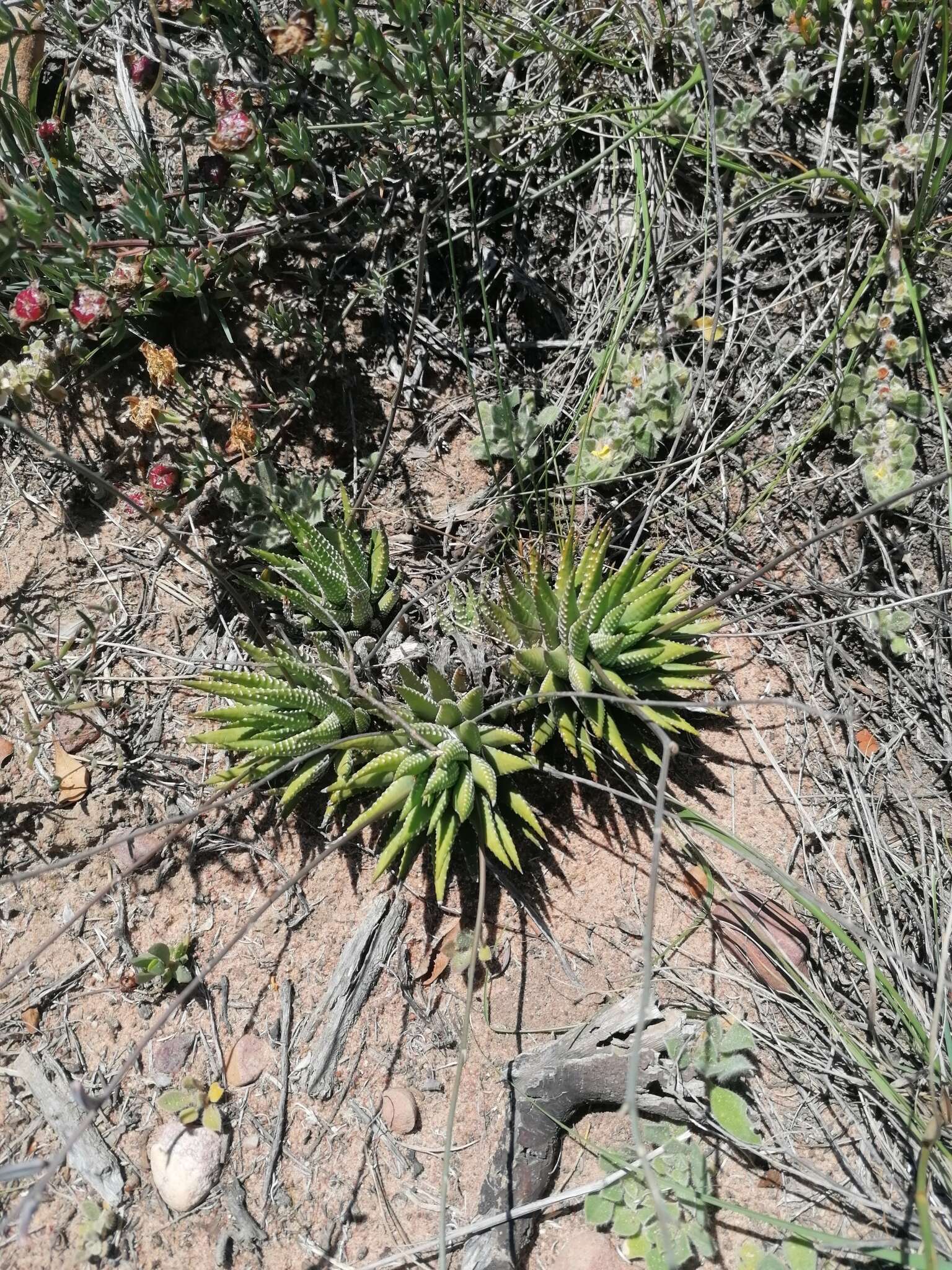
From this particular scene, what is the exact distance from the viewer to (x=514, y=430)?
9.46ft

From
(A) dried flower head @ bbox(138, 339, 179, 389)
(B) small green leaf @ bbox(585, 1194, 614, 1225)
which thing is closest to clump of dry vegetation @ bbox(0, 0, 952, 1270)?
(B) small green leaf @ bbox(585, 1194, 614, 1225)

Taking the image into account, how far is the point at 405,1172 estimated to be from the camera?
98.2 inches

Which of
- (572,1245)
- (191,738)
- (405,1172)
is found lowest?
(572,1245)

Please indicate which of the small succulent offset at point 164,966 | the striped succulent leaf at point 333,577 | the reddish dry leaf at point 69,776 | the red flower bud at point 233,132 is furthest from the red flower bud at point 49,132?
the small succulent offset at point 164,966

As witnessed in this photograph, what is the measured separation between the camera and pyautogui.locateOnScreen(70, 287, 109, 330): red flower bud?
263 cm

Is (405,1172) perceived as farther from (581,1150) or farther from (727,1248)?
(727,1248)

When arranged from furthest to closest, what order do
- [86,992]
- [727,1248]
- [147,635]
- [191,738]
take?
1. [147,635]
2. [86,992]
3. [191,738]
4. [727,1248]

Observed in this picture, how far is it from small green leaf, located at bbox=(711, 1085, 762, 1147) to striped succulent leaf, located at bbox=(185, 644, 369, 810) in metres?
1.43

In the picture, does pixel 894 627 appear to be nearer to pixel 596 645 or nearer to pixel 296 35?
pixel 596 645

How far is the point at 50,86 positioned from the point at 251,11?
2.93ft

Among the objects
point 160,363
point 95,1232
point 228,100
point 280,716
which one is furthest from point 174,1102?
point 228,100

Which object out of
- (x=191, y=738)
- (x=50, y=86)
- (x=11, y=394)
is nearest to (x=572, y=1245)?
(x=191, y=738)

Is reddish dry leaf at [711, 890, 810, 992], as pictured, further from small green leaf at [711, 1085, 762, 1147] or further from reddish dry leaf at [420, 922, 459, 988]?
reddish dry leaf at [420, 922, 459, 988]

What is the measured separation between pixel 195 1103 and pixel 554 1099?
3.40 feet
